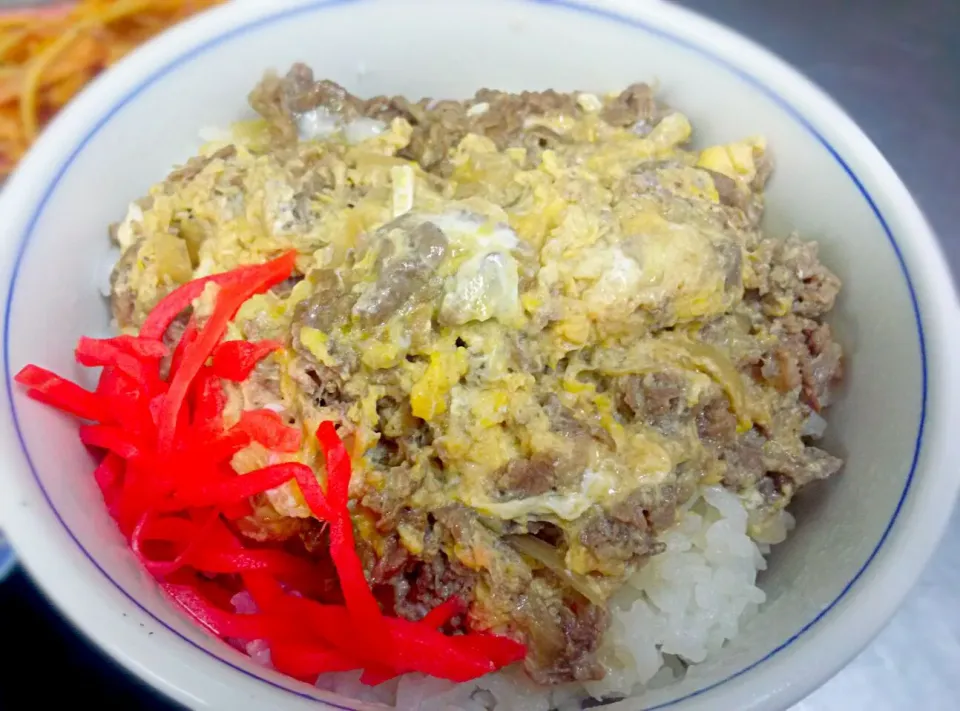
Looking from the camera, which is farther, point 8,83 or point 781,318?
point 8,83

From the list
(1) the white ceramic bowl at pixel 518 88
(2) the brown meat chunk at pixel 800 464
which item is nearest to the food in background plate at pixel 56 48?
(1) the white ceramic bowl at pixel 518 88

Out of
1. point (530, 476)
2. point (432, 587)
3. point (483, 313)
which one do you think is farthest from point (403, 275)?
point (432, 587)

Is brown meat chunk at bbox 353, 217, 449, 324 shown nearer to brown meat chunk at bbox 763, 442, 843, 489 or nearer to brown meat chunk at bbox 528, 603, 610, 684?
brown meat chunk at bbox 528, 603, 610, 684

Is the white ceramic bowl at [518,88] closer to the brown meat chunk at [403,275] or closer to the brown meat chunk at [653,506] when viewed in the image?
the brown meat chunk at [653,506]

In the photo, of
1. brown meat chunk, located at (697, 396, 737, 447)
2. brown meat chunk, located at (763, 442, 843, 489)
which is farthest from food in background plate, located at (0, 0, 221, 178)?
brown meat chunk, located at (763, 442, 843, 489)

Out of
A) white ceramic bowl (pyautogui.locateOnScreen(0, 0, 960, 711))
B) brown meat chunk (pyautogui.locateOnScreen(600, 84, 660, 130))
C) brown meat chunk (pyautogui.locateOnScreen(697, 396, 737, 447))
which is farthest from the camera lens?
brown meat chunk (pyautogui.locateOnScreen(600, 84, 660, 130))

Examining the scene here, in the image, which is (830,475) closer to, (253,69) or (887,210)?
(887,210)

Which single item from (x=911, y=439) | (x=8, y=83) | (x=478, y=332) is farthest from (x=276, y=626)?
(x=8, y=83)
